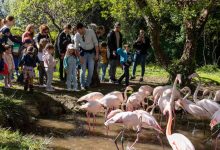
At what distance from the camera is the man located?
1201 centimetres

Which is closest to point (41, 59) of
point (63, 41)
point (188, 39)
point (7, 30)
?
point (63, 41)

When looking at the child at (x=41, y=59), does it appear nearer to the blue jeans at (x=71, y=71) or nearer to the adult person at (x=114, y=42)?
the blue jeans at (x=71, y=71)

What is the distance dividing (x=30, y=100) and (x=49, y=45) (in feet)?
7.72

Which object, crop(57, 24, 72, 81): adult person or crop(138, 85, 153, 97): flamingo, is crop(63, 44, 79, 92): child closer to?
crop(57, 24, 72, 81): adult person

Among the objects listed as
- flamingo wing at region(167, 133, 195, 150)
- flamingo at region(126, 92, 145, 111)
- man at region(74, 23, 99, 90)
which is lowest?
flamingo wing at region(167, 133, 195, 150)

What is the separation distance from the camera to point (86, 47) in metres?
12.1

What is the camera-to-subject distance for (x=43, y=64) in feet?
40.2

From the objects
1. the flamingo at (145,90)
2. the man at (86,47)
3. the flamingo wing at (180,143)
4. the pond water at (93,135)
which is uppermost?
the man at (86,47)

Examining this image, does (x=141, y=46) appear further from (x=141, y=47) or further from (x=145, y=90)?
(x=145, y=90)

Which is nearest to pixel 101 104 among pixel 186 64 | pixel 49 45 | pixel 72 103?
pixel 72 103

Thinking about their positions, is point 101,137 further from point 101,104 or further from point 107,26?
point 107,26

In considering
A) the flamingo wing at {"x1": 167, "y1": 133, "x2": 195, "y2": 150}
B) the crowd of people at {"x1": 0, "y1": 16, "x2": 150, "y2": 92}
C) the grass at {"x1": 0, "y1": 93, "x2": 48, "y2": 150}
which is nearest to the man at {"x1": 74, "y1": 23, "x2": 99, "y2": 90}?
the crowd of people at {"x1": 0, "y1": 16, "x2": 150, "y2": 92}

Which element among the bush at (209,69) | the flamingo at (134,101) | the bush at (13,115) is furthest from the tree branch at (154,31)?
the bush at (209,69)

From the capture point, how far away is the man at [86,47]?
1201cm
